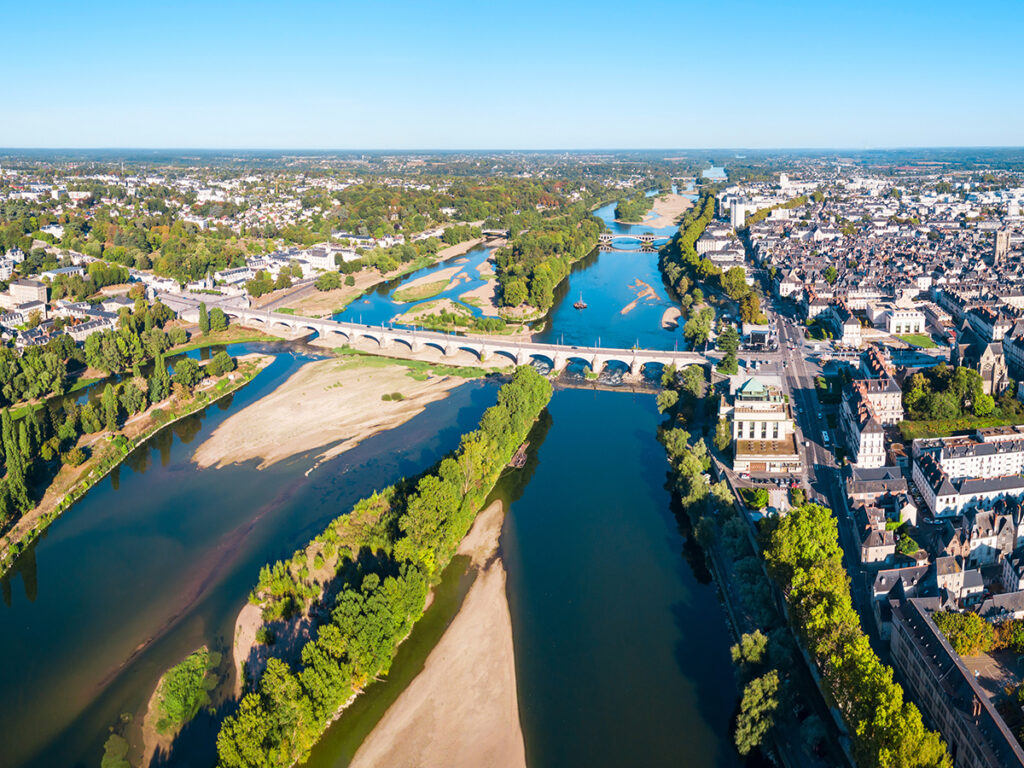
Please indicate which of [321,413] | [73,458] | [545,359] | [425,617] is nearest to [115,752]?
[425,617]

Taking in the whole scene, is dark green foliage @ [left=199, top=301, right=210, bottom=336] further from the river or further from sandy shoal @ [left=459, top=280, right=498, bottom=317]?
sandy shoal @ [left=459, top=280, right=498, bottom=317]

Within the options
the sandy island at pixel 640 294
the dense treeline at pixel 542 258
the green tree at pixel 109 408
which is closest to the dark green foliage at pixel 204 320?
the green tree at pixel 109 408

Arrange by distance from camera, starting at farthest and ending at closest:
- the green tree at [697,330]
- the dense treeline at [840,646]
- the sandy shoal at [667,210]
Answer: the sandy shoal at [667,210], the green tree at [697,330], the dense treeline at [840,646]

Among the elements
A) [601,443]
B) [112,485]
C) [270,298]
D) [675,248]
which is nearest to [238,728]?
[112,485]

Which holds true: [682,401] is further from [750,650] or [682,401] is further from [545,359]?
[750,650]

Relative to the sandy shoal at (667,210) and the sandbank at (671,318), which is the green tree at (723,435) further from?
the sandy shoal at (667,210)

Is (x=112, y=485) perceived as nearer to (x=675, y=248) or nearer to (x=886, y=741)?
(x=886, y=741)
